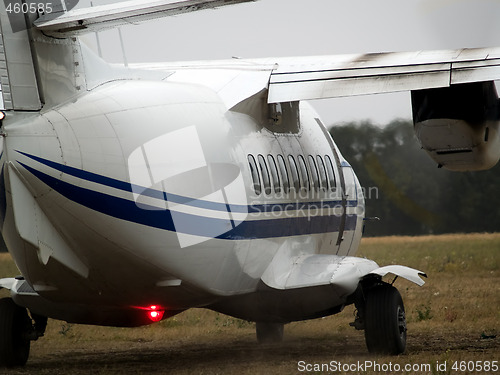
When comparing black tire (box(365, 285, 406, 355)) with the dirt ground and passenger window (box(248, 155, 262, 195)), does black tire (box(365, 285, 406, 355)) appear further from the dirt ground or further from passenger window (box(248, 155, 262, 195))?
passenger window (box(248, 155, 262, 195))

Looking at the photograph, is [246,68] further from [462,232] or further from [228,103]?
[462,232]

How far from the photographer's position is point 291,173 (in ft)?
48.9

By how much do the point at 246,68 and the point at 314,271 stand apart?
11.2 feet

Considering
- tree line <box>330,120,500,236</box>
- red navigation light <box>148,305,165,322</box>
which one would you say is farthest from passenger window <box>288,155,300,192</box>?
tree line <box>330,120,500,236</box>

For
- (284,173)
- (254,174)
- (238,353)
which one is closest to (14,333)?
(238,353)

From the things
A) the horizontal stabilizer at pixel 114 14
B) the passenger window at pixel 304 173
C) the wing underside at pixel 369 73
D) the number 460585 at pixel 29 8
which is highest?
the number 460585 at pixel 29 8

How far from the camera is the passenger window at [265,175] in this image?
13.9 meters

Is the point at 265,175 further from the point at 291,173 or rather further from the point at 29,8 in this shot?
the point at 29,8

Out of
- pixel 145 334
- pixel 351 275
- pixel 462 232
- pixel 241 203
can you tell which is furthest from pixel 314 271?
pixel 462 232

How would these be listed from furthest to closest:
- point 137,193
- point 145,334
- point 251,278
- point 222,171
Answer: point 145,334 < point 251,278 < point 222,171 < point 137,193

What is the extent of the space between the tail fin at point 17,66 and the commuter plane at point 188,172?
0.6 inches

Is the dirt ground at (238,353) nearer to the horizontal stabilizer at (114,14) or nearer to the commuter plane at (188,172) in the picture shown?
the commuter plane at (188,172)

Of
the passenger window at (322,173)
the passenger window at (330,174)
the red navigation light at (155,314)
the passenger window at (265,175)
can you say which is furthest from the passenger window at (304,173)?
the red navigation light at (155,314)

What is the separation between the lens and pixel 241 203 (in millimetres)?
12984
